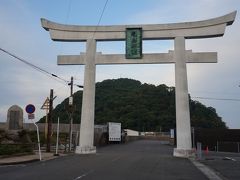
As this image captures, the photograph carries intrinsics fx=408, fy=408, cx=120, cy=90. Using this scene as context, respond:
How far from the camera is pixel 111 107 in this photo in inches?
3880

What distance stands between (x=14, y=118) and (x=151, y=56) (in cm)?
2119

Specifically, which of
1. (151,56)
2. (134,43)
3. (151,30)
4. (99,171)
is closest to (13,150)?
(99,171)

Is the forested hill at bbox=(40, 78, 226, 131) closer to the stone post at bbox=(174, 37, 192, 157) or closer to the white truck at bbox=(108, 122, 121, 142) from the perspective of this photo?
the white truck at bbox=(108, 122, 121, 142)

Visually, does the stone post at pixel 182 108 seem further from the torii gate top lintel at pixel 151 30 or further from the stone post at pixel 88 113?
the stone post at pixel 88 113

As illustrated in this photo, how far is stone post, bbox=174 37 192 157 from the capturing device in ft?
104

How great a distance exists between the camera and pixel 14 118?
47.3m

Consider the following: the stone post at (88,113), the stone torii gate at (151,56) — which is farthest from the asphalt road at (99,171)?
the stone post at (88,113)

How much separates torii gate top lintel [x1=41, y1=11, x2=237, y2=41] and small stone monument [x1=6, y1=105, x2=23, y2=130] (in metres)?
15.2

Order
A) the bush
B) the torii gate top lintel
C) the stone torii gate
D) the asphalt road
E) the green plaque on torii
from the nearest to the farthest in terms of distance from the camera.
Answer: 1. the asphalt road
2. the bush
3. the stone torii gate
4. the torii gate top lintel
5. the green plaque on torii

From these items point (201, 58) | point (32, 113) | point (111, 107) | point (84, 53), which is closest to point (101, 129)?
point (84, 53)

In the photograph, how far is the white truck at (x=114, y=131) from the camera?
201ft

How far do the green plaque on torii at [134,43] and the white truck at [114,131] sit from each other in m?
28.5

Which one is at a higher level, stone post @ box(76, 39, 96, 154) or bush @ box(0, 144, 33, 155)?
stone post @ box(76, 39, 96, 154)

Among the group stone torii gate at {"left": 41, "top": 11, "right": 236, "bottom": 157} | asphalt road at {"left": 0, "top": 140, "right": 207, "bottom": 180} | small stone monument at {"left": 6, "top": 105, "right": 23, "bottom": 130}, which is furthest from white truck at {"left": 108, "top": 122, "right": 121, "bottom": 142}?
asphalt road at {"left": 0, "top": 140, "right": 207, "bottom": 180}
